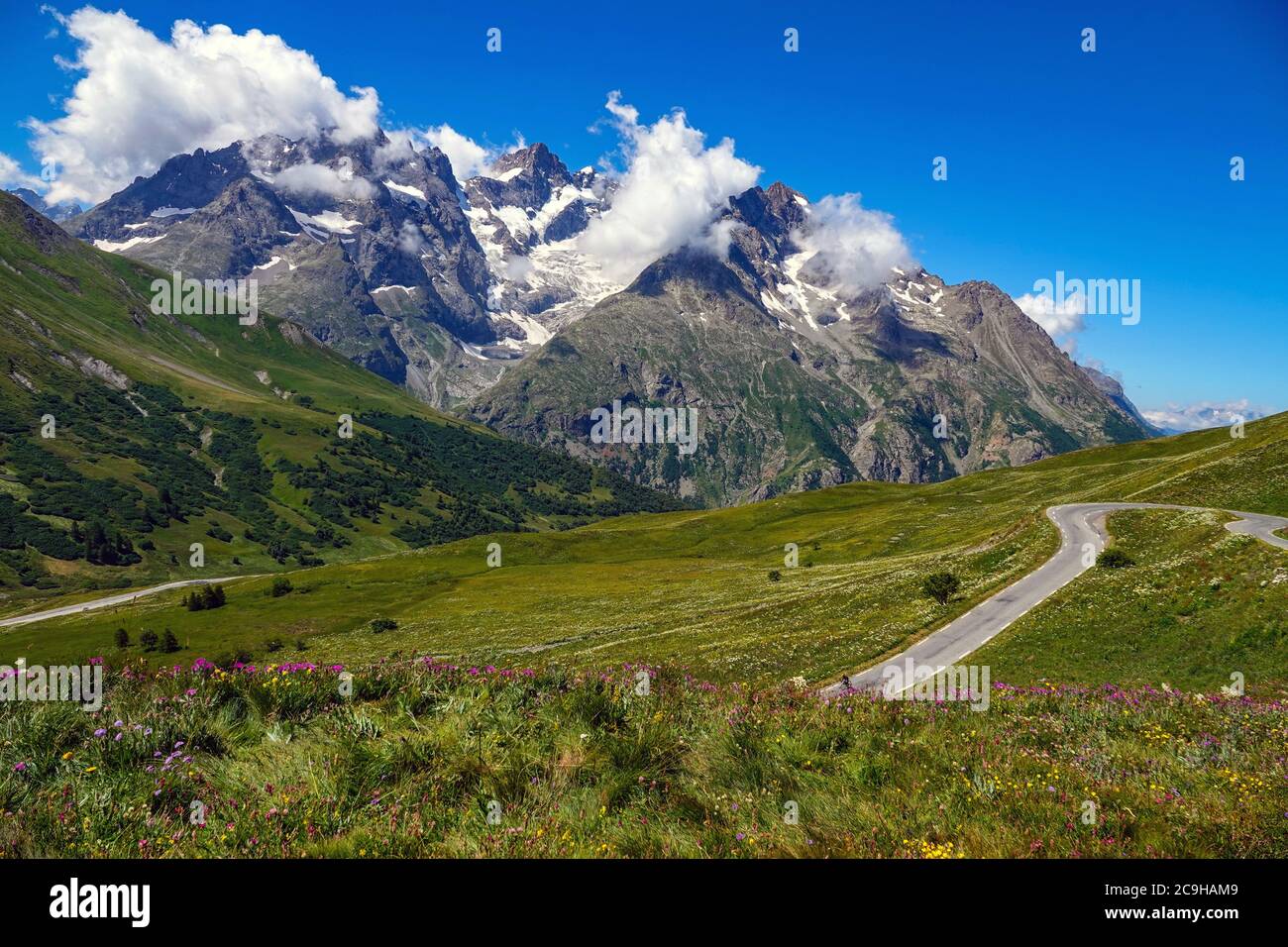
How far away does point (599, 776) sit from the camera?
8.56 metres

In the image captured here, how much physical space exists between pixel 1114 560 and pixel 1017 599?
7.70 metres

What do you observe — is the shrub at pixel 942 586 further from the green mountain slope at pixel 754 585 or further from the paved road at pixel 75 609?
the paved road at pixel 75 609

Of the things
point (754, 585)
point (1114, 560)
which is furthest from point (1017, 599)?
point (754, 585)

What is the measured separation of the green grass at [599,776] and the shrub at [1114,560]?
37.5 metres

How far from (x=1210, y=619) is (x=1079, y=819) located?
109ft

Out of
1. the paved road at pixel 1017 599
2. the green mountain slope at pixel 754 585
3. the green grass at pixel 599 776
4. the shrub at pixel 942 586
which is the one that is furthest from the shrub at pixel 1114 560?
the green grass at pixel 599 776

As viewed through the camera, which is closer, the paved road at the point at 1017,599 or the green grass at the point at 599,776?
the green grass at the point at 599,776

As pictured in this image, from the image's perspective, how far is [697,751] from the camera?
30.3 feet

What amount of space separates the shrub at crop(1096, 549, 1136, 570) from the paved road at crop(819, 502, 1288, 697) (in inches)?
39.8

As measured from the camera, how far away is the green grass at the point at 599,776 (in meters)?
6.60

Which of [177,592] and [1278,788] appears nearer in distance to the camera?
[1278,788]

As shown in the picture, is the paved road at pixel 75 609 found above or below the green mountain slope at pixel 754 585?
Answer: below
